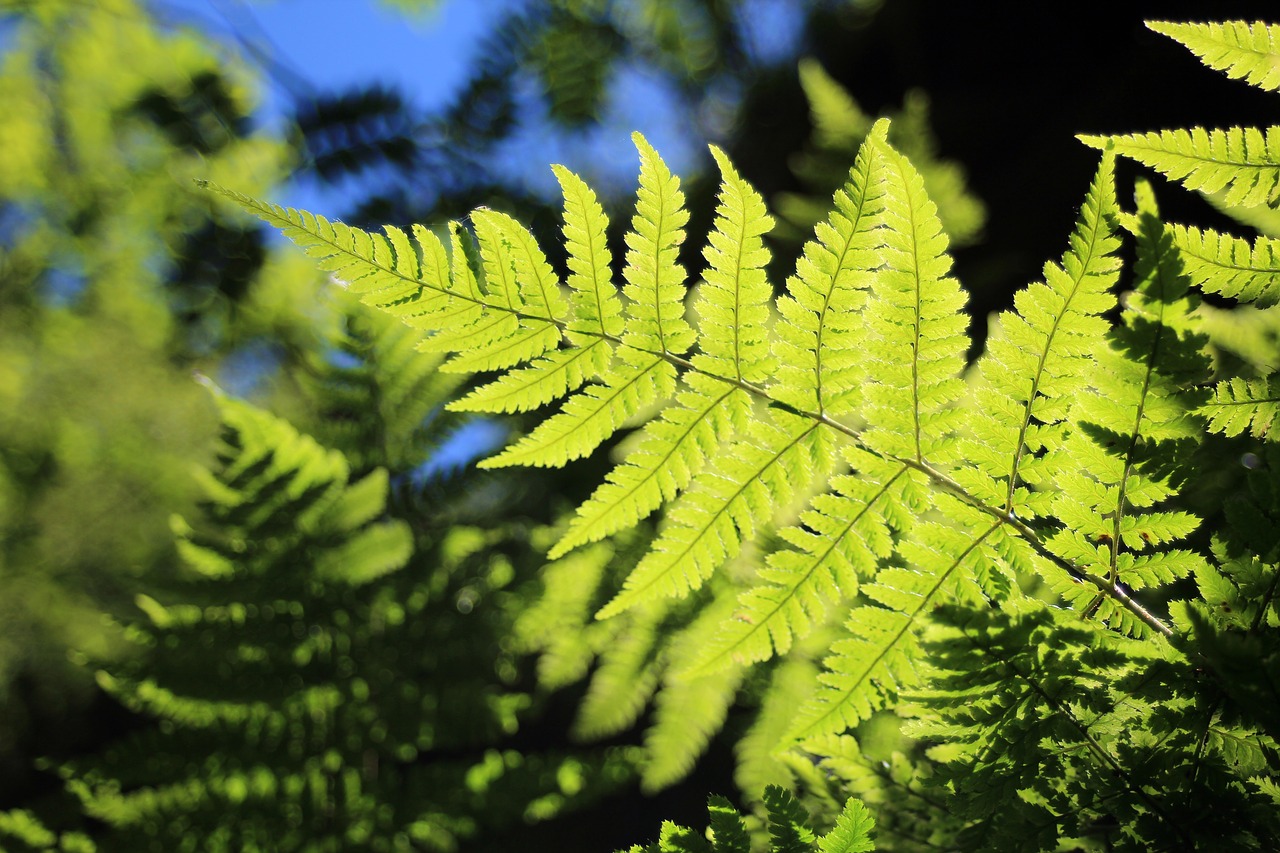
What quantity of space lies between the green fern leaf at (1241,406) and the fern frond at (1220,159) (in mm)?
195

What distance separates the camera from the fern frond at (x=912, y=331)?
85cm

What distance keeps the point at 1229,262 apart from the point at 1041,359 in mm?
212

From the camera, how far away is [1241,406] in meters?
0.79

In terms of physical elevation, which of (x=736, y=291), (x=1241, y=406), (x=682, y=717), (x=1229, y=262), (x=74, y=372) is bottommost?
(x=74, y=372)

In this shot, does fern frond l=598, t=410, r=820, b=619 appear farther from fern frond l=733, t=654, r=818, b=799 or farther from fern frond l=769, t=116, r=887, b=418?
fern frond l=733, t=654, r=818, b=799

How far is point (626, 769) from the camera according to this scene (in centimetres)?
186

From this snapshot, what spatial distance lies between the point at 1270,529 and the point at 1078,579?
0.19 meters

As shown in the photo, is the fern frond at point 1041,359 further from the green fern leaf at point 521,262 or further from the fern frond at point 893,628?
the green fern leaf at point 521,262

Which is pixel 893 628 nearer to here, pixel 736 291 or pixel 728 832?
pixel 728 832

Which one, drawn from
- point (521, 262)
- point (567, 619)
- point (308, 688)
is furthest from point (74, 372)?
point (521, 262)

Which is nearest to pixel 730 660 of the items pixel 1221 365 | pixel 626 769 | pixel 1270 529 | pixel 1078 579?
pixel 1078 579

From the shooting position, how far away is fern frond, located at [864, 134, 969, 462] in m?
0.85

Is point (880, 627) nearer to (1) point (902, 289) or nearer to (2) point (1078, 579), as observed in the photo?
Answer: (2) point (1078, 579)

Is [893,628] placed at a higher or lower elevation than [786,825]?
higher
